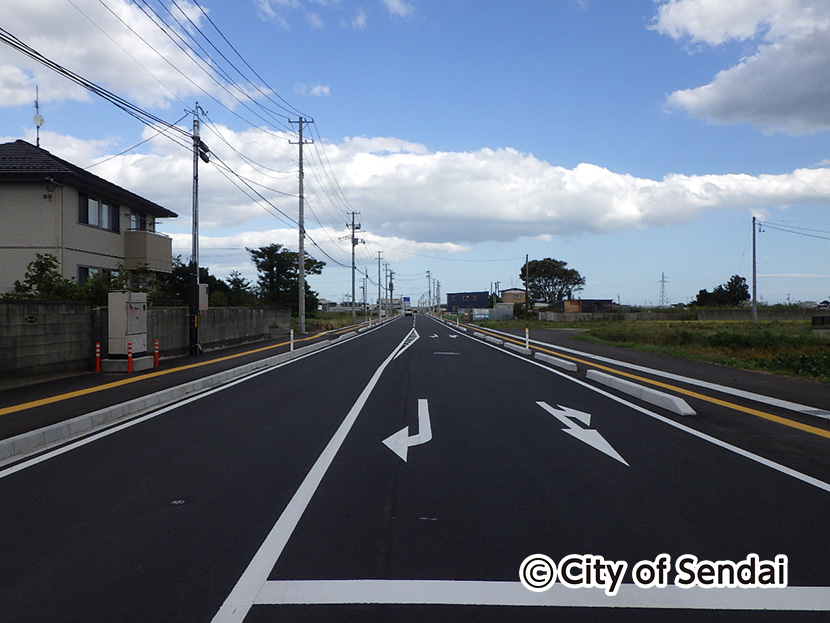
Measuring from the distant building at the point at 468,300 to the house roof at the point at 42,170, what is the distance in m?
144

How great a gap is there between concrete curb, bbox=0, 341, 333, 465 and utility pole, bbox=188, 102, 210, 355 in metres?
8.17

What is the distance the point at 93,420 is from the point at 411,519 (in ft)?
23.3

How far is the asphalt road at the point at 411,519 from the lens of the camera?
392 cm

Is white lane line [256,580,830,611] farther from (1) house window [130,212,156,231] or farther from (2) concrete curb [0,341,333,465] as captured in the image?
(1) house window [130,212,156,231]

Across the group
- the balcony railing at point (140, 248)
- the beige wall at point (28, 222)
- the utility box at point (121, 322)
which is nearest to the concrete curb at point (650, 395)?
the utility box at point (121, 322)

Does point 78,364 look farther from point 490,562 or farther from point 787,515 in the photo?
point 787,515

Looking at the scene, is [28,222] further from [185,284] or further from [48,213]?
[185,284]

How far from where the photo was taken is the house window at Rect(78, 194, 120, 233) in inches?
1054

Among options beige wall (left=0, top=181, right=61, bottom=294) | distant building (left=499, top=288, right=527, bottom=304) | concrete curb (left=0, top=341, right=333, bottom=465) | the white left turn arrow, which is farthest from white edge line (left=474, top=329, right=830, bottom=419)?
distant building (left=499, top=288, right=527, bottom=304)

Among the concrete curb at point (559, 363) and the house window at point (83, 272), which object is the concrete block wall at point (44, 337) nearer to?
the house window at point (83, 272)

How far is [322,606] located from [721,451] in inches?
248

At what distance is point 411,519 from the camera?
5.35 m

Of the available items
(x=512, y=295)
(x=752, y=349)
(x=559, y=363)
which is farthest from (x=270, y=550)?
(x=512, y=295)

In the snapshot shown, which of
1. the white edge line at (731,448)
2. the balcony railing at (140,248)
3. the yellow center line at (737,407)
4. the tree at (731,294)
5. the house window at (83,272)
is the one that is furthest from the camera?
the tree at (731,294)
